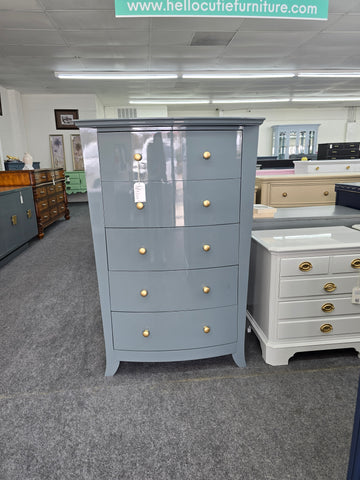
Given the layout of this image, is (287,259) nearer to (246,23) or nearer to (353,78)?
(246,23)

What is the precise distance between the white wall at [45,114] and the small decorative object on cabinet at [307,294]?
9.32 meters

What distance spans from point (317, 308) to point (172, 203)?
111cm

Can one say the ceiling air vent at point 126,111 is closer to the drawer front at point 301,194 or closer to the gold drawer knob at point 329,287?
the drawer front at point 301,194

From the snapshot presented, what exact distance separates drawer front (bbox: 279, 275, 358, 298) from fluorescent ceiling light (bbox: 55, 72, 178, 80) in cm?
701

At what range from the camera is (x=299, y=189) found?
3498 mm

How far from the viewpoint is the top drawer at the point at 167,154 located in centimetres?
155

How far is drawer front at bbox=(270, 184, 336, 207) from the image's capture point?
3490 mm

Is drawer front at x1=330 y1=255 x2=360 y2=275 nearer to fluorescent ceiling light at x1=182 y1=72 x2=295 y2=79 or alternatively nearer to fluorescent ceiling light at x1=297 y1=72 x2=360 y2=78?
fluorescent ceiling light at x1=182 y1=72 x2=295 y2=79

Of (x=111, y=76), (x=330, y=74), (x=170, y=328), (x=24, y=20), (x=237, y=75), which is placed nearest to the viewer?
(x=170, y=328)

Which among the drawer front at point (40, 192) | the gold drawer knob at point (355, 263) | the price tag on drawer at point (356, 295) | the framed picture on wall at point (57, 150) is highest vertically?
the framed picture on wall at point (57, 150)

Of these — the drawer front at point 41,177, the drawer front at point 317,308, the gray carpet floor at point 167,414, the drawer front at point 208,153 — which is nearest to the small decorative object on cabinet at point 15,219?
the drawer front at point 41,177

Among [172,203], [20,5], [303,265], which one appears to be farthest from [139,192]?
[20,5]

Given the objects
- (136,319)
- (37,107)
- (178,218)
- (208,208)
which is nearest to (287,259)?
(208,208)

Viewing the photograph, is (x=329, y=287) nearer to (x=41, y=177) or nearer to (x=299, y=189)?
(x=299, y=189)
